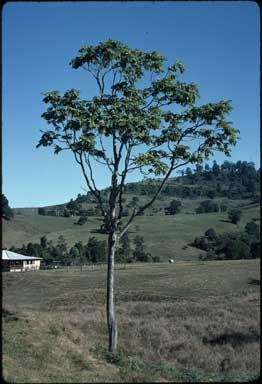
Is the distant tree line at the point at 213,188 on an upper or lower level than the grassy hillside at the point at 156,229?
upper

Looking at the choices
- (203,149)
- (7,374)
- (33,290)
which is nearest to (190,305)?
(203,149)

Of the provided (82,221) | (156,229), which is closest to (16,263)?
(156,229)

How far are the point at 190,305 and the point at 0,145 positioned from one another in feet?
72.4

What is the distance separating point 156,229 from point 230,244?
32632 millimetres

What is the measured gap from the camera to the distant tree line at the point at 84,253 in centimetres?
9231

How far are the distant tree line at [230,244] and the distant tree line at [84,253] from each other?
13.2m

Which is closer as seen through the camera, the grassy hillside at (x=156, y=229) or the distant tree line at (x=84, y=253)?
the distant tree line at (x=84, y=253)

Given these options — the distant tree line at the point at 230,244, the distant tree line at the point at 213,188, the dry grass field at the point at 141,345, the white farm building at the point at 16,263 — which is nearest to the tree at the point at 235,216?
the distant tree line at the point at 230,244

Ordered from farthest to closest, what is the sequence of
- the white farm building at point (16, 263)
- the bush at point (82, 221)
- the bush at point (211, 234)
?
1. the bush at point (82, 221)
2. the bush at point (211, 234)
3. the white farm building at point (16, 263)

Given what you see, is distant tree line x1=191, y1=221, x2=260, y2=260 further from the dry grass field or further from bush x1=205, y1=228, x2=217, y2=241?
the dry grass field

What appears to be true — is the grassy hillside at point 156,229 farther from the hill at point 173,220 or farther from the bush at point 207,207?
the bush at point 207,207

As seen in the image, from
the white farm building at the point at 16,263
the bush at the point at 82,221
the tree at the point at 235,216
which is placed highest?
the tree at the point at 235,216

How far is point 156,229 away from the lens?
12112 centimetres

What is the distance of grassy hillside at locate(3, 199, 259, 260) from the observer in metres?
107
